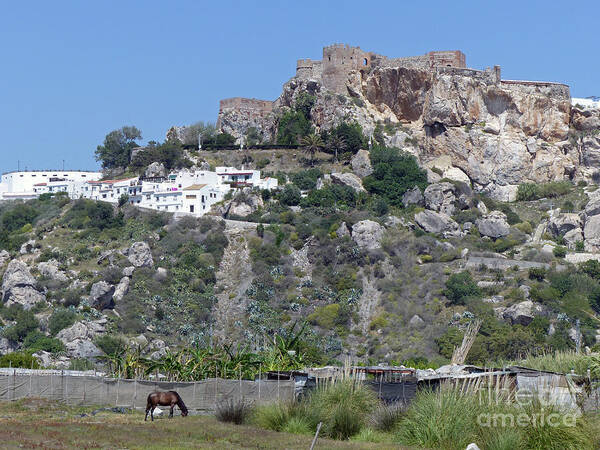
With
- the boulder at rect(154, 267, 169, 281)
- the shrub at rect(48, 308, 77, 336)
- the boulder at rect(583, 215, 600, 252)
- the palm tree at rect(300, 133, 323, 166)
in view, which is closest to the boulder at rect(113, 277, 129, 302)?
the boulder at rect(154, 267, 169, 281)

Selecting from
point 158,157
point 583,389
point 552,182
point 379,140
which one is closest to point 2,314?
point 158,157

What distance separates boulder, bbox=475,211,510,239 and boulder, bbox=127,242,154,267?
78.8 feet

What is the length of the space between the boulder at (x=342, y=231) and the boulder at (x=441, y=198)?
7510 millimetres

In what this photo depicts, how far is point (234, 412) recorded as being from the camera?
23.9 meters

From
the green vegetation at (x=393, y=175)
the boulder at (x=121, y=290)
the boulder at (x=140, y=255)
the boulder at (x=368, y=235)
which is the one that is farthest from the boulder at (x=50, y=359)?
the green vegetation at (x=393, y=175)

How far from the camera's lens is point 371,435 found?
22.0 metres

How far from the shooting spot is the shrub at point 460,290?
62.6 m

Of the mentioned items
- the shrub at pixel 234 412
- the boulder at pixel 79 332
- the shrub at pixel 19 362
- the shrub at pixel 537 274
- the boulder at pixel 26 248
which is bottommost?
the shrub at pixel 234 412

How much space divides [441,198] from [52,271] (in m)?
29.3

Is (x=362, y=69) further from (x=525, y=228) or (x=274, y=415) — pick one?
(x=274, y=415)

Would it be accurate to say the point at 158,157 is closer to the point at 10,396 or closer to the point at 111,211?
the point at 111,211

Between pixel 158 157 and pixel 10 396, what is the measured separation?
6210 cm

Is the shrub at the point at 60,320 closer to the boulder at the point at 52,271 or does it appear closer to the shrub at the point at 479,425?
the boulder at the point at 52,271

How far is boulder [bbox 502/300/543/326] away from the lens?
58625 mm
